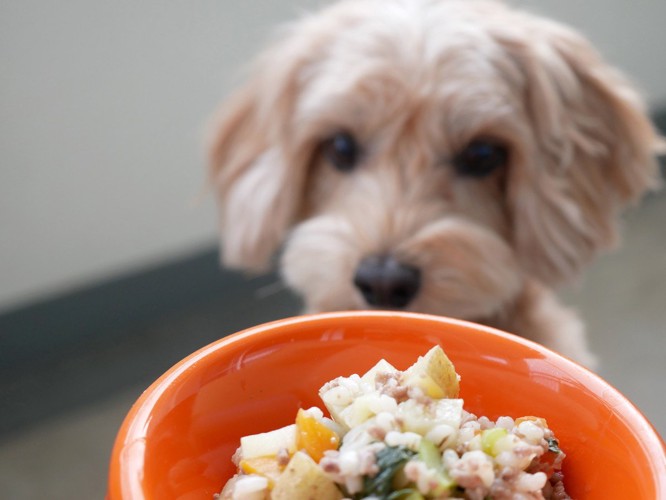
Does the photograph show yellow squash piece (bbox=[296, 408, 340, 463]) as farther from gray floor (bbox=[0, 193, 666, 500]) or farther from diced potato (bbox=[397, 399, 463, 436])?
gray floor (bbox=[0, 193, 666, 500])

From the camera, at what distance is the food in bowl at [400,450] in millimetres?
402

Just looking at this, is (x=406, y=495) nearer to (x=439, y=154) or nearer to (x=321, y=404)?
(x=321, y=404)

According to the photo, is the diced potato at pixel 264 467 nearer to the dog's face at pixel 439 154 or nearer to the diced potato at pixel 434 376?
the diced potato at pixel 434 376

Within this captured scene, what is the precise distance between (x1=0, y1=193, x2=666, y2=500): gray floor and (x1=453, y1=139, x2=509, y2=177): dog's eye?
2.55ft

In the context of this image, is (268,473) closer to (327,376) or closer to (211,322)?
(327,376)

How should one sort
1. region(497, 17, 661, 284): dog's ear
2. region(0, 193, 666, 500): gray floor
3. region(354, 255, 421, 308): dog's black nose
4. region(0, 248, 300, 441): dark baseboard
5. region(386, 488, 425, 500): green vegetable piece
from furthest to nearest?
region(0, 248, 300, 441): dark baseboard → region(0, 193, 666, 500): gray floor → region(497, 17, 661, 284): dog's ear → region(354, 255, 421, 308): dog's black nose → region(386, 488, 425, 500): green vegetable piece

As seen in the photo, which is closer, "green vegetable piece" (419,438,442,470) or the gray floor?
"green vegetable piece" (419,438,442,470)

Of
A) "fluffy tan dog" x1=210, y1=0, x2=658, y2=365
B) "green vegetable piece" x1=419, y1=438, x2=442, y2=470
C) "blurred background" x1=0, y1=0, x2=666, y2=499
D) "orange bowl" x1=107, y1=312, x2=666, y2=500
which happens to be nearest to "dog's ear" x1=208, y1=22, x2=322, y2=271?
"fluffy tan dog" x1=210, y1=0, x2=658, y2=365

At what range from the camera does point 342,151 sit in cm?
129

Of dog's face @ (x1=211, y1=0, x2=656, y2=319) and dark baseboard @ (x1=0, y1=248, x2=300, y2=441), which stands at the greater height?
dog's face @ (x1=211, y1=0, x2=656, y2=319)

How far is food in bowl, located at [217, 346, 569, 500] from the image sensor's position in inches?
15.8

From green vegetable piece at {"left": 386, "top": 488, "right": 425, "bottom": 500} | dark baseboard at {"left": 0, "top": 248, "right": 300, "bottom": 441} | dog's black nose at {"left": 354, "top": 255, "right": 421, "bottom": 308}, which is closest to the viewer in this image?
green vegetable piece at {"left": 386, "top": 488, "right": 425, "bottom": 500}

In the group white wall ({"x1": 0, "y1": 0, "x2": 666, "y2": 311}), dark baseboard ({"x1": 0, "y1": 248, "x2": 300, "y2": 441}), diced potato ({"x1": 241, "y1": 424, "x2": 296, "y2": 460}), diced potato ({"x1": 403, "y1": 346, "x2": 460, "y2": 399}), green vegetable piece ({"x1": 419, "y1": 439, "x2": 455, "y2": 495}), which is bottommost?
dark baseboard ({"x1": 0, "y1": 248, "x2": 300, "y2": 441})

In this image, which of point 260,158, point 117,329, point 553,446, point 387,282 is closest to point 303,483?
point 553,446
